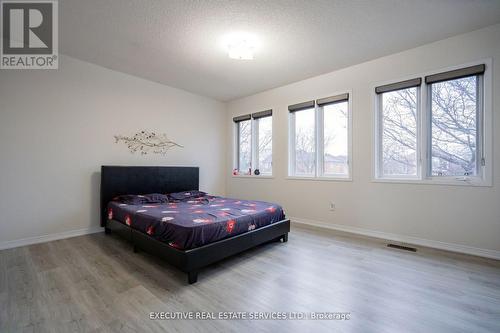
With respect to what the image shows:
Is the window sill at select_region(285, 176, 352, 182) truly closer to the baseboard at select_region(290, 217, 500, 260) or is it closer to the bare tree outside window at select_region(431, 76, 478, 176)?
the baseboard at select_region(290, 217, 500, 260)

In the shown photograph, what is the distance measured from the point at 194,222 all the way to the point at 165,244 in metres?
0.34

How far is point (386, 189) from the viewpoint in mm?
3238

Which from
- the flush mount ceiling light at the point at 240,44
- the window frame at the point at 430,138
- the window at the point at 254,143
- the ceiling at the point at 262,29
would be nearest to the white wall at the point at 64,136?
the ceiling at the point at 262,29

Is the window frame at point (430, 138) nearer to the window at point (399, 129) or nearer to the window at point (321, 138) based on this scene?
the window at point (399, 129)

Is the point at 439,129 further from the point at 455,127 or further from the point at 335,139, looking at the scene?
the point at 335,139

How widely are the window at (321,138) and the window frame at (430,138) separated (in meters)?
0.43

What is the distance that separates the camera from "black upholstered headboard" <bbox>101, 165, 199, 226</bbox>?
3.46 meters

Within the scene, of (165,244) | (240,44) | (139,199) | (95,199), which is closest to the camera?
(165,244)

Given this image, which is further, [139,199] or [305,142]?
[305,142]

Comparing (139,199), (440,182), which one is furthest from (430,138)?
(139,199)

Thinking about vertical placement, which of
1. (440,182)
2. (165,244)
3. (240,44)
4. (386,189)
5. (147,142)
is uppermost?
(240,44)

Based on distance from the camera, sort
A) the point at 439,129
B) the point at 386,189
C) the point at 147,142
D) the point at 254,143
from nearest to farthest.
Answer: the point at 439,129 → the point at 386,189 → the point at 147,142 → the point at 254,143

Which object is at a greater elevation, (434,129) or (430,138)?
(434,129)

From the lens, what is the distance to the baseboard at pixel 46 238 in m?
2.81
